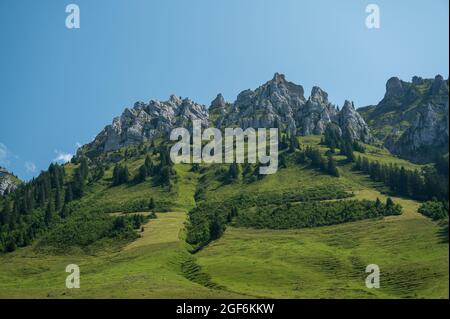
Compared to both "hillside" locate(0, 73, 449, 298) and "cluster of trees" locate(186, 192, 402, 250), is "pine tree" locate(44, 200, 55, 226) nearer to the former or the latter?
"hillside" locate(0, 73, 449, 298)

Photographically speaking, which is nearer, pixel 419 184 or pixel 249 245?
pixel 249 245

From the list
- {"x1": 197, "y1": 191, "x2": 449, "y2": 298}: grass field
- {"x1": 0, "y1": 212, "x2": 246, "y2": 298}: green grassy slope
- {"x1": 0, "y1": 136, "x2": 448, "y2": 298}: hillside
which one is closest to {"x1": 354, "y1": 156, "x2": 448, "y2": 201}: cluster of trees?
{"x1": 0, "y1": 136, "x2": 448, "y2": 298}: hillside

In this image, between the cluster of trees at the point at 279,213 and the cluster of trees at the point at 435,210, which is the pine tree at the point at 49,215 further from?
the cluster of trees at the point at 435,210

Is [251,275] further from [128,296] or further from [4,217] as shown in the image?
[4,217]

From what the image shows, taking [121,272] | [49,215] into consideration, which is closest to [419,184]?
[121,272]

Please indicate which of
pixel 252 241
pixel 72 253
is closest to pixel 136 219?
pixel 72 253

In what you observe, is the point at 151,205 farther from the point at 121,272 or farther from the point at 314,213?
the point at 121,272
